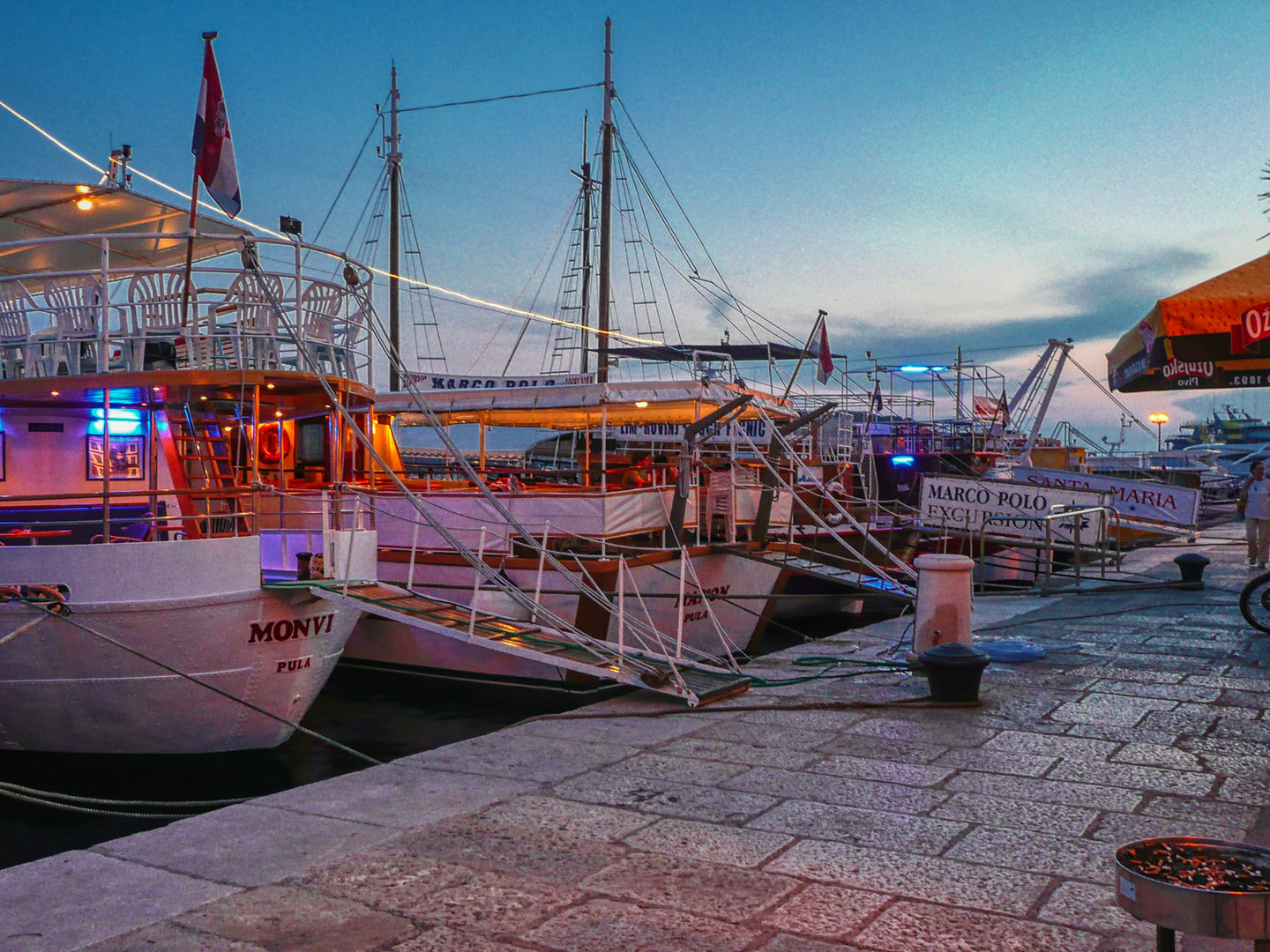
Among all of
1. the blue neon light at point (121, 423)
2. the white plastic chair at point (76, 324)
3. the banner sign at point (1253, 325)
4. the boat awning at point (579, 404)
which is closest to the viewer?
the banner sign at point (1253, 325)

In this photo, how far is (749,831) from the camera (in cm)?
494

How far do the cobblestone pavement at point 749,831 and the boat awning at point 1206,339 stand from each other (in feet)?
7.52

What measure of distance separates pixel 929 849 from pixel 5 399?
1081cm

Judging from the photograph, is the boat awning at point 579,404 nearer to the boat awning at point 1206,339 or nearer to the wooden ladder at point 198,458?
the wooden ladder at point 198,458

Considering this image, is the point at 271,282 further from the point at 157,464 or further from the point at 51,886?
the point at 51,886

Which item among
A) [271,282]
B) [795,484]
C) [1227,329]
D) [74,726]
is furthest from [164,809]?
[795,484]

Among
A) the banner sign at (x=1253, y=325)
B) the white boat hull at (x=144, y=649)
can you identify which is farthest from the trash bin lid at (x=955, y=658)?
the white boat hull at (x=144, y=649)

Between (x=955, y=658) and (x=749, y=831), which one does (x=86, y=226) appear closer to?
(x=955, y=658)

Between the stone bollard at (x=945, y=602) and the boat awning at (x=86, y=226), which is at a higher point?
the boat awning at (x=86, y=226)

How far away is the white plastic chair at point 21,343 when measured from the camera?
1116cm

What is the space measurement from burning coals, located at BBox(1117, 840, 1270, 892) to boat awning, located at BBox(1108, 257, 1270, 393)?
3908 millimetres

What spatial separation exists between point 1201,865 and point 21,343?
11871mm

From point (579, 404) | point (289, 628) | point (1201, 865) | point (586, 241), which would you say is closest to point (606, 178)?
point (586, 241)

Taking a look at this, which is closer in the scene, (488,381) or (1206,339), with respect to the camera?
(1206,339)
